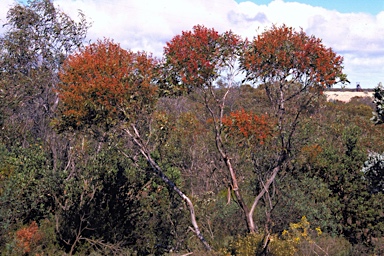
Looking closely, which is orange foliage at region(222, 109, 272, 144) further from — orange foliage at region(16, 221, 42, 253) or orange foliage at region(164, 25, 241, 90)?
orange foliage at region(16, 221, 42, 253)

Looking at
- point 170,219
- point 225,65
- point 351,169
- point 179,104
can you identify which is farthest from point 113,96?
point 179,104

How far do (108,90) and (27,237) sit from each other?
25.2 ft

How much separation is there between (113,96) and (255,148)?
181 inches

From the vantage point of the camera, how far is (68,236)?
661 inches

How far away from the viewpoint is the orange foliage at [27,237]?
15.4 meters

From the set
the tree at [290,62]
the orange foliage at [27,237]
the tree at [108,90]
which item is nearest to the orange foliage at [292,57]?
the tree at [290,62]

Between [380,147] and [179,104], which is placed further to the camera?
[179,104]

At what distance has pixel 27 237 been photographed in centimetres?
1595

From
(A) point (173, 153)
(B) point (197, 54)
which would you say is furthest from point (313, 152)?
(B) point (197, 54)

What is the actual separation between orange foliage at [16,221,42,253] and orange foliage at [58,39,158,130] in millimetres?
5998

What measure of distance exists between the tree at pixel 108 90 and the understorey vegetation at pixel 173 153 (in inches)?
1.5

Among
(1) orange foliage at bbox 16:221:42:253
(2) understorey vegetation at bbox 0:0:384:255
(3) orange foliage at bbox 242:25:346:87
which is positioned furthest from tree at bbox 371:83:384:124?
(1) orange foliage at bbox 16:221:42:253

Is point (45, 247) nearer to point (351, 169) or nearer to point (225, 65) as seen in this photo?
point (225, 65)

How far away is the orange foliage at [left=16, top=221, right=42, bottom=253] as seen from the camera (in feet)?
50.7
